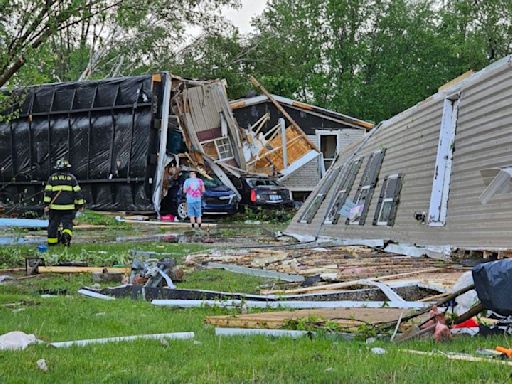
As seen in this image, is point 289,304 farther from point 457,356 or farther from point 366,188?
point 366,188

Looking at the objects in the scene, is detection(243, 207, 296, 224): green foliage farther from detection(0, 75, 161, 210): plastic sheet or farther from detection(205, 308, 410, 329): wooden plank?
detection(205, 308, 410, 329): wooden plank

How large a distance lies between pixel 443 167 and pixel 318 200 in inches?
328

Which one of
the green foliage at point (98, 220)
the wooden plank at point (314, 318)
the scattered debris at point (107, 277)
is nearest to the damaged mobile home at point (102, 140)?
the green foliage at point (98, 220)

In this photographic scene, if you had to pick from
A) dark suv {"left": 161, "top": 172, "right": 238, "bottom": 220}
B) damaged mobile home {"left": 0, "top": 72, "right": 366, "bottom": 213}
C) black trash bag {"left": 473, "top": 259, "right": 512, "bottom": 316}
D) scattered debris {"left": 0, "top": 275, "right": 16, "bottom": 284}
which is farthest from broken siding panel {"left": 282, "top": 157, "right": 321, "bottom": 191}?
black trash bag {"left": 473, "top": 259, "right": 512, "bottom": 316}

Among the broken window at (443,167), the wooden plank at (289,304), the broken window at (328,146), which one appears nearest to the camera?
the wooden plank at (289,304)

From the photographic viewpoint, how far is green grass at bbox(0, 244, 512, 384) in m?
4.31

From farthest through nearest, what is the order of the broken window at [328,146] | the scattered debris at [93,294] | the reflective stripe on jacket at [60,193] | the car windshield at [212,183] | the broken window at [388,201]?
the broken window at [328,146], the car windshield at [212,183], the reflective stripe on jacket at [60,193], the broken window at [388,201], the scattered debris at [93,294]

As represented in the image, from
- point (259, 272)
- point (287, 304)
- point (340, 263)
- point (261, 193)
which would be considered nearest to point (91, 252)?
point (259, 272)

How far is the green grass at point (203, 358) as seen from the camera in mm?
4309

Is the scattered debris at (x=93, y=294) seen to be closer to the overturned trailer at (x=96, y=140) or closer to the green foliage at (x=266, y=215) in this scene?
the overturned trailer at (x=96, y=140)

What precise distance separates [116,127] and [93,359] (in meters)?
22.1

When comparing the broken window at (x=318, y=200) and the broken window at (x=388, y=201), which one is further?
the broken window at (x=318, y=200)

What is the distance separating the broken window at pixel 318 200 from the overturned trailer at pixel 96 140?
731cm

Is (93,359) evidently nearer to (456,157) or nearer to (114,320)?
(114,320)
